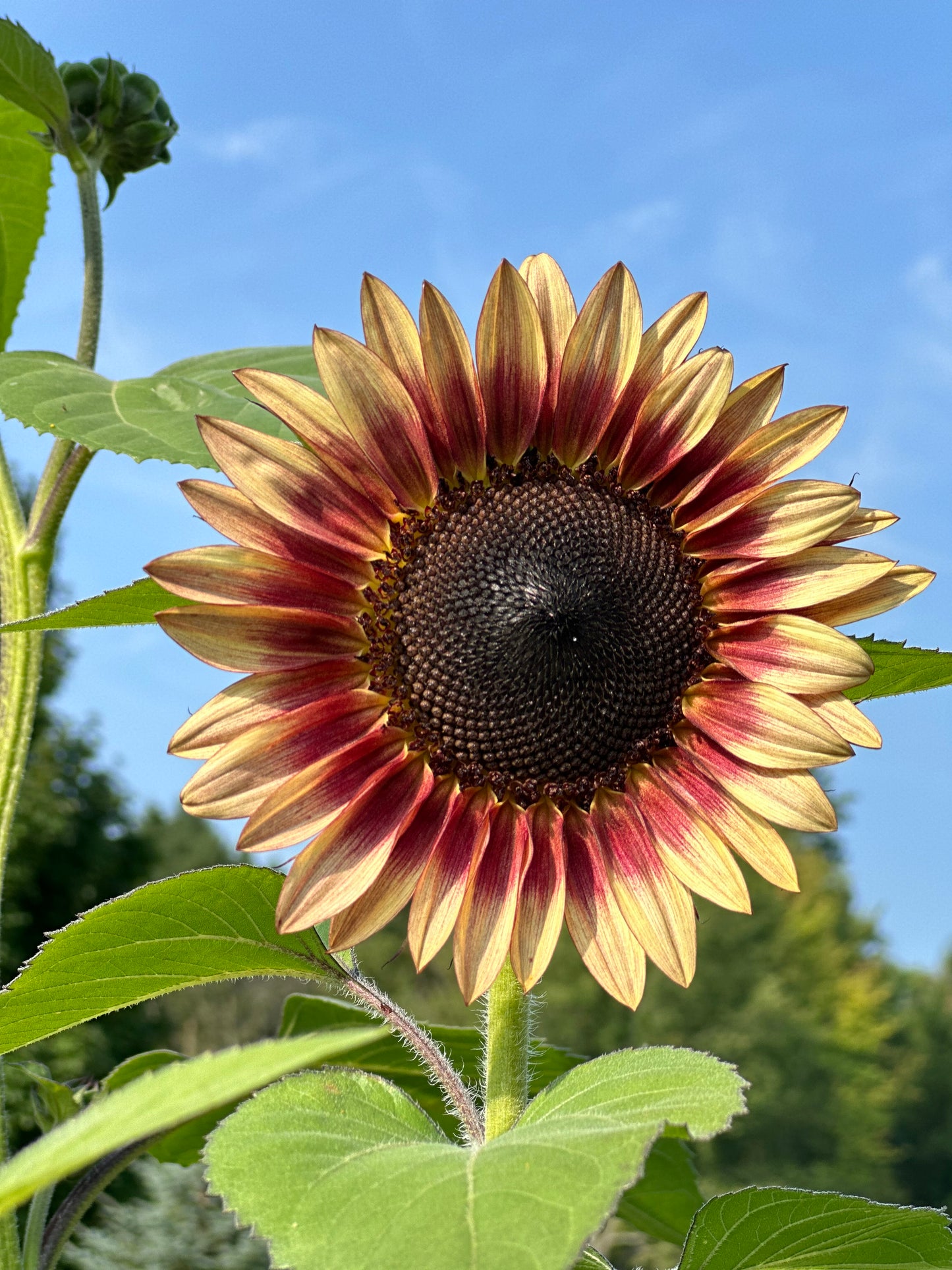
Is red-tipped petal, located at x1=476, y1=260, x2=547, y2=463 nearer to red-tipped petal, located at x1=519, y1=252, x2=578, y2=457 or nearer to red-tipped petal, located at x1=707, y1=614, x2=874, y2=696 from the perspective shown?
red-tipped petal, located at x1=519, y1=252, x2=578, y2=457

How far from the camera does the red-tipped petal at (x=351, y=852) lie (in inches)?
40.8

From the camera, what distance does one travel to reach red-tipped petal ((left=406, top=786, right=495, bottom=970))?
106 centimetres

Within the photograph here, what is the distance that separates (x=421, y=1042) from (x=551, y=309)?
0.68 meters

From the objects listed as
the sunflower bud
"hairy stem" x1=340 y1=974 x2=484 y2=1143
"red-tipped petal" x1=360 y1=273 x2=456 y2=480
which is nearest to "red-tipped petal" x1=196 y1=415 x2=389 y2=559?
"red-tipped petal" x1=360 y1=273 x2=456 y2=480

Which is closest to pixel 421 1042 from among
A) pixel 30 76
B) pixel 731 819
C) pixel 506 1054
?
pixel 506 1054

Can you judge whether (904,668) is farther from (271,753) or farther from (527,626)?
(271,753)

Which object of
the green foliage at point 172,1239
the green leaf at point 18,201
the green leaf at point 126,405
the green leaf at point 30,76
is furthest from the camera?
the green foliage at point 172,1239

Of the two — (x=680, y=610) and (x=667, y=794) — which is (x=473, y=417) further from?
(x=667, y=794)

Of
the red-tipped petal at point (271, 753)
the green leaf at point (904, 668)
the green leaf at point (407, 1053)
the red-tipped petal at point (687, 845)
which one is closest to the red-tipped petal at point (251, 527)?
the red-tipped petal at point (271, 753)

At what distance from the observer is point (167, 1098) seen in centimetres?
52

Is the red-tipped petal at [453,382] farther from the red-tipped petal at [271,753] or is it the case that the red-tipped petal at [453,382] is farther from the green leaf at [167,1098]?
the green leaf at [167,1098]

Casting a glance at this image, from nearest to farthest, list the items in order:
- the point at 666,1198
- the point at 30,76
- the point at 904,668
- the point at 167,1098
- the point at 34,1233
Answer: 1. the point at 167,1098
2. the point at 904,668
3. the point at 34,1233
4. the point at 30,76
5. the point at 666,1198

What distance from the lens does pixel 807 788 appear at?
1.08 meters

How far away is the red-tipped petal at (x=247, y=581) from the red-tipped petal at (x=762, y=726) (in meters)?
0.33
